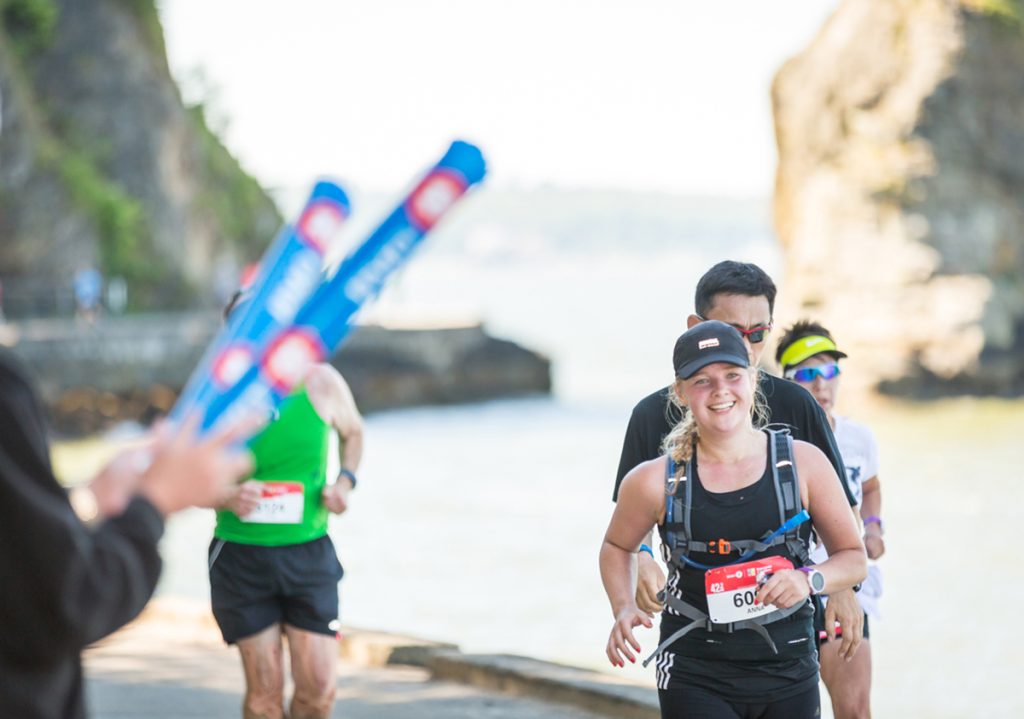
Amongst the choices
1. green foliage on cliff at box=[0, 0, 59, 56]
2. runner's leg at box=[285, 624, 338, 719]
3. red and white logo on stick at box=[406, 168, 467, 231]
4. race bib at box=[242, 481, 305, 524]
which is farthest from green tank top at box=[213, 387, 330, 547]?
green foliage on cliff at box=[0, 0, 59, 56]

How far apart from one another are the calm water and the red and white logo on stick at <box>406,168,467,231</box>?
12.7ft

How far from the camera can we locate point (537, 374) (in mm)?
53156

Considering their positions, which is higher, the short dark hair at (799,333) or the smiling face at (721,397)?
the short dark hair at (799,333)

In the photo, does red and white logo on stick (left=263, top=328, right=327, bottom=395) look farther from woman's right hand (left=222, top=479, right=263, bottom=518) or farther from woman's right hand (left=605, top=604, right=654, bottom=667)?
woman's right hand (left=222, top=479, right=263, bottom=518)

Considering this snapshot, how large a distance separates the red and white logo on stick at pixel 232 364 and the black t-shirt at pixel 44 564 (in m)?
0.40

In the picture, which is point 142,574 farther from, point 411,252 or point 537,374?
point 537,374

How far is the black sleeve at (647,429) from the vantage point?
468 centimetres

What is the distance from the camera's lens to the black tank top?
4.11 m

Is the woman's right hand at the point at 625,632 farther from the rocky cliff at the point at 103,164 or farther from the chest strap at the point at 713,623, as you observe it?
the rocky cliff at the point at 103,164

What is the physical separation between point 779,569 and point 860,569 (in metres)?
0.32

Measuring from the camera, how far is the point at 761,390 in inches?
185

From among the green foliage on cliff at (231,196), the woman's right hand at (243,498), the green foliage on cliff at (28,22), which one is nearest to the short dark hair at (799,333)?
the woman's right hand at (243,498)

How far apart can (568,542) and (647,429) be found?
710 inches

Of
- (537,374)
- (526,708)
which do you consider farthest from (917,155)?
(526,708)
